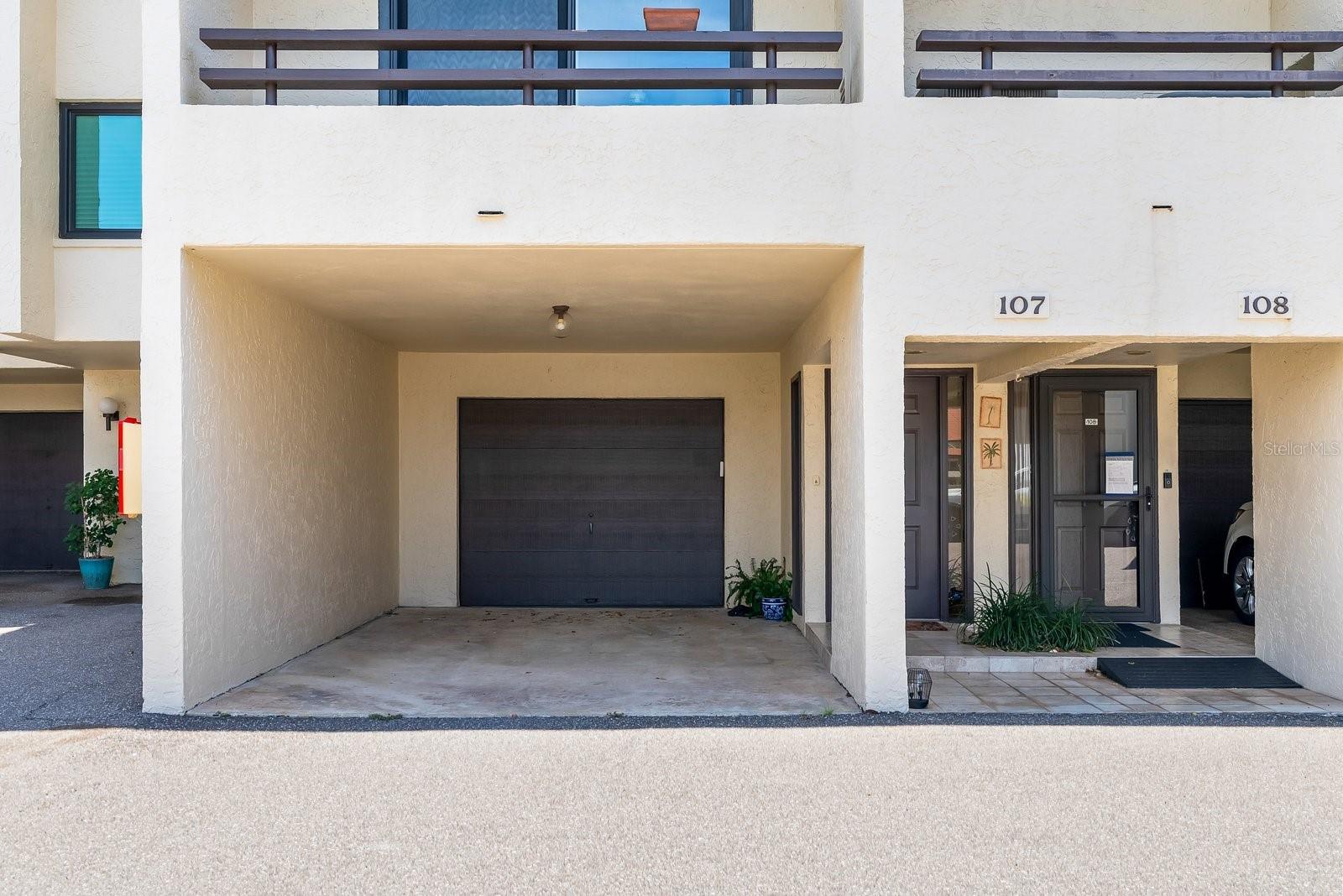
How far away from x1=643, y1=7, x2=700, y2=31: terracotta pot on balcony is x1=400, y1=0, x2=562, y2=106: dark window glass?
1.18 meters

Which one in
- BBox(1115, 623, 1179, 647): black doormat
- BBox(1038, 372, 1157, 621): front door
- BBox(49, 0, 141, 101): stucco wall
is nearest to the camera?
BBox(1115, 623, 1179, 647): black doormat

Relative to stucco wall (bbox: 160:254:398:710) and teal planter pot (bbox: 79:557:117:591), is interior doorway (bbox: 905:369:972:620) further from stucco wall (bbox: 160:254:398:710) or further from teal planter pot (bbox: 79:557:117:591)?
teal planter pot (bbox: 79:557:117:591)

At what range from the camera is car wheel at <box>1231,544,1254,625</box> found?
7637 millimetres

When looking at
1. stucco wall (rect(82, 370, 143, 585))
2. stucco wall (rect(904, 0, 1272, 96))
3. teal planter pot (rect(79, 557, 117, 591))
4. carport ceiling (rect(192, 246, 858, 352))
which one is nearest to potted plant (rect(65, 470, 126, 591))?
teal planter pot (rect(79, 557, 117, 591))

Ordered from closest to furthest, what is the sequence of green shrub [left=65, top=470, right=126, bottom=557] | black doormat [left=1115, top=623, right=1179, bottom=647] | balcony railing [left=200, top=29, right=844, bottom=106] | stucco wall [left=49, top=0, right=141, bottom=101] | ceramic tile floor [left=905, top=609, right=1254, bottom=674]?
balcony railing [left=200, top=29, right=844, bottom=106], ceramic tile floor [left=905, top=609, right=1254, bottom=674], black doormat [left=1115, top=623, right=1179, bottom=647], stucco wall [left=49, top=0, right=141, bottom=101], green shrub [left=65, top=470, right=126, bottom=557]

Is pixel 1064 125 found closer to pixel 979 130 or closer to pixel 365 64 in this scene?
pixel 979 130

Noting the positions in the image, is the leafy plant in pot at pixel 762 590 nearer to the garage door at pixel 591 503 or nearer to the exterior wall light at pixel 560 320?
the garage door at pixel 591 503

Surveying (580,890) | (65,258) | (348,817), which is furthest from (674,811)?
(65,258)

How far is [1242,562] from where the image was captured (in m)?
7.72

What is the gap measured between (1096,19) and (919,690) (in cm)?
519

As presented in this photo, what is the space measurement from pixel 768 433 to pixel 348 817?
250 inches

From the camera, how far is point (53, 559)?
11750 mm

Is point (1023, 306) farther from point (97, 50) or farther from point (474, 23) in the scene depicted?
point (97, 50)

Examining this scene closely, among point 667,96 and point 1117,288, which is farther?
point 667,96
